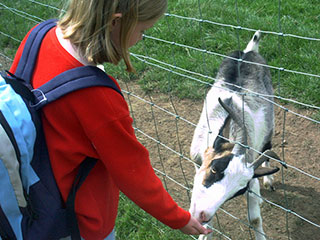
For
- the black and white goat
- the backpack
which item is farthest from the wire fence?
the backpack

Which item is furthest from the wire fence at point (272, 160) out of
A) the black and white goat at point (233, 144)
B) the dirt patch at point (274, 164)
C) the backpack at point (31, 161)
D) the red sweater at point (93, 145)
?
the backpack at point (31, 161)

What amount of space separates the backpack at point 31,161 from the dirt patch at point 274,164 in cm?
121

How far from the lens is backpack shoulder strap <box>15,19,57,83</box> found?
159 centimetres

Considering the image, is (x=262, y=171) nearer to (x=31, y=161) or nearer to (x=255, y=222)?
(x=255, y=222)

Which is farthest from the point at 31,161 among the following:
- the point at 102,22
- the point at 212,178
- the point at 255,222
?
the point at 255,222

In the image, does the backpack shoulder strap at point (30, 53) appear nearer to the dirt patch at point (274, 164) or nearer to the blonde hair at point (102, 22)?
the blonde hair at point (102, 22)

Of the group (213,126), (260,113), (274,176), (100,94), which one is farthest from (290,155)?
(100,94)

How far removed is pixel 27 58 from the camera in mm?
1632

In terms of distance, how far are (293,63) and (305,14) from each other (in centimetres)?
92

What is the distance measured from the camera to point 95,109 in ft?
4.69

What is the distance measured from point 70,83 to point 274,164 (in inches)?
105

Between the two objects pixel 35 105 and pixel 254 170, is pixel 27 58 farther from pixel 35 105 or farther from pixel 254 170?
pixel 254 170

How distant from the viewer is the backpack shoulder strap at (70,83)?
1420 millimetres

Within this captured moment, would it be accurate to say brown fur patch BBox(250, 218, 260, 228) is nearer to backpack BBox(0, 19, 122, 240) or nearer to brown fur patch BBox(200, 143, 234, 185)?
brown fur patch BBox(200, 143, 234, 185)
